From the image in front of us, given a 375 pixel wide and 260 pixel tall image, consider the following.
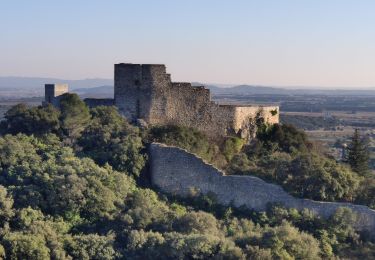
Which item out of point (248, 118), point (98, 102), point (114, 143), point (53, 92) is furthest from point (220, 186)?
point (53, 92)

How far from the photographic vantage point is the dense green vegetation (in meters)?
15.4

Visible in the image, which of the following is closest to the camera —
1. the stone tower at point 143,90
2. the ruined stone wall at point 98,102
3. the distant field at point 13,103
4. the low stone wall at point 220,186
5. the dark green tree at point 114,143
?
the low stone wall at point 220,186

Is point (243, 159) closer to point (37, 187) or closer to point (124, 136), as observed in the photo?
point (124, 136)

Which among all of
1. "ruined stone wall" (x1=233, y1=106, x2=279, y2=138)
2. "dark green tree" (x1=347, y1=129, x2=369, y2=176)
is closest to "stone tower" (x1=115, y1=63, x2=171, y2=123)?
"ruined stone wall" (x1=233, y1=106, x2=279, y2=138)

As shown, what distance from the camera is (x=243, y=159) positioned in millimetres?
20859

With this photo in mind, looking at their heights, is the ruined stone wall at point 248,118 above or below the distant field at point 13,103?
above

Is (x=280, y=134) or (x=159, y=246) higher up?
(x=280, y=134)

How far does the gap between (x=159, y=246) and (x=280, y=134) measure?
913 centimetres

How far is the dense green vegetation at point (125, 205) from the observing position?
607 inches

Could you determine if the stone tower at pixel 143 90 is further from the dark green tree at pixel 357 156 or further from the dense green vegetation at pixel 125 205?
the dark green tree at pixel 357 156

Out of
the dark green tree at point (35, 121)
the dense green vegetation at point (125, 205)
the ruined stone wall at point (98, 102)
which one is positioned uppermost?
the ruined stone wall at point (98, 102)

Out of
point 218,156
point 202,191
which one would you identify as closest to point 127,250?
point 202,191

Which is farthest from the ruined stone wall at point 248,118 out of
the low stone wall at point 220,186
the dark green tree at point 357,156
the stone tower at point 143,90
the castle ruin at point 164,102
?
the low stone wall at point 220,186

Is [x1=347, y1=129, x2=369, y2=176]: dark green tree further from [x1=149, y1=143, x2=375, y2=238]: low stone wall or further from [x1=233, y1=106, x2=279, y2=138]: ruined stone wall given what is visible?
[x1=149, y1=143, x2=375, y2=238]: low stone wall
